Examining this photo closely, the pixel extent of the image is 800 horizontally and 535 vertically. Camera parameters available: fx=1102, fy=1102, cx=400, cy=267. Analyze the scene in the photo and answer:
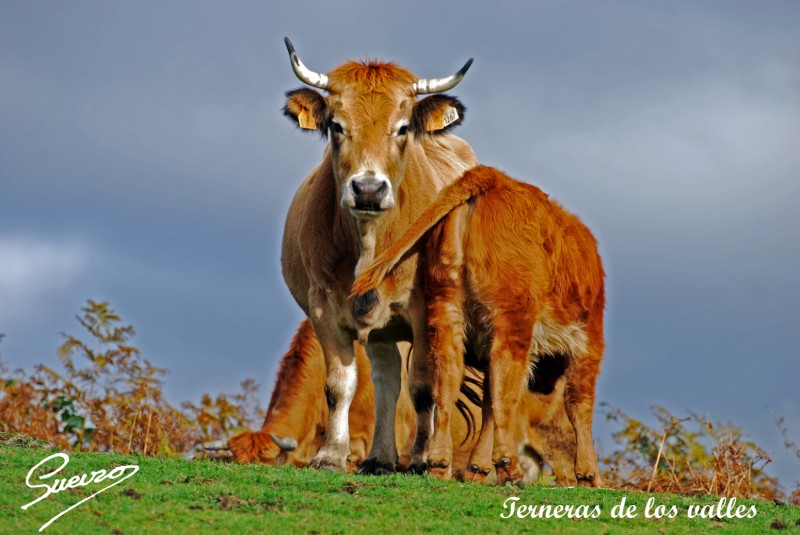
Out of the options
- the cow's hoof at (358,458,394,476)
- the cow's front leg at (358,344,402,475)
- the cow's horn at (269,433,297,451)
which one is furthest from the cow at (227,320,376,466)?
the cow's hoof at (358,458,394,476)

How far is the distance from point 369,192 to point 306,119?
5.02ft

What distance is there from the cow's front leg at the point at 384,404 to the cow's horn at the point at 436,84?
8.05 ft

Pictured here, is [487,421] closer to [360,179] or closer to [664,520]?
[664,520]

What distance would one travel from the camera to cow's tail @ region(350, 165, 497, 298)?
8.54 m

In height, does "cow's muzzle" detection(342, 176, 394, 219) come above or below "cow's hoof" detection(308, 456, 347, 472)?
above

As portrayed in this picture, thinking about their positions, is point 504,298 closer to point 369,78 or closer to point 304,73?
point 369,78

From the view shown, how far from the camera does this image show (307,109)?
33.3ft

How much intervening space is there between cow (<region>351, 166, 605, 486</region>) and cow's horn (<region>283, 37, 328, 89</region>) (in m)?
2.07

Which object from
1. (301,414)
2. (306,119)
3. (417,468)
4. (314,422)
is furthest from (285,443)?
(306,119)

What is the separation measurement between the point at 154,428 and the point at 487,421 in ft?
20.6

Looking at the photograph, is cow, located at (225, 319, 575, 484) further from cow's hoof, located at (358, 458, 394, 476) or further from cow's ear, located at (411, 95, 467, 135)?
cow's ear, located at (411, 95, 467, 135)

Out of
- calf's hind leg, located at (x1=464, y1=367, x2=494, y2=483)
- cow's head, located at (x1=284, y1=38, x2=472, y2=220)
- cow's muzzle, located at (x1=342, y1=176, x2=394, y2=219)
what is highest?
cow's head, located at (x1=284, y1=38, x2=472, y2=220)

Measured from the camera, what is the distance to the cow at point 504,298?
26.0ft

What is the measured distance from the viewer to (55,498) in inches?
257
